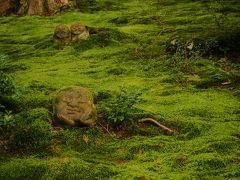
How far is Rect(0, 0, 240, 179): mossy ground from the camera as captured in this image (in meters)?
3.15

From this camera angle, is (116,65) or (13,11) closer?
(116,65)

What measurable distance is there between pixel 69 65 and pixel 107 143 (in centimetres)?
543

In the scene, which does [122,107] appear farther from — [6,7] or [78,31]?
[6,7]

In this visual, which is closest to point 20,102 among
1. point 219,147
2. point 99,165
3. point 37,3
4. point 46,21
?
point 99,165

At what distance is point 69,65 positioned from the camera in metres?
8.84

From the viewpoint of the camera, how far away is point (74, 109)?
4125 mm

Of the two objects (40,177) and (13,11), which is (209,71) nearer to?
(40,177)

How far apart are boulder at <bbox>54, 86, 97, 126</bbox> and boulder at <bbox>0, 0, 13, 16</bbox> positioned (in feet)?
65.9

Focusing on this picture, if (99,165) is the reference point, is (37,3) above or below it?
above

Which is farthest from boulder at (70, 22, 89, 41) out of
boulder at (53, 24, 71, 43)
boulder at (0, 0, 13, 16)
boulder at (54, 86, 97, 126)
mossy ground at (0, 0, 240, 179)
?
boulder at (0, 0, 13, 16)

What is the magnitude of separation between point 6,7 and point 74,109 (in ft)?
68.2

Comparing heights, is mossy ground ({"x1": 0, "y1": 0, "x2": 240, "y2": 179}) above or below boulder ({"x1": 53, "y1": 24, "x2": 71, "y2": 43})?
below

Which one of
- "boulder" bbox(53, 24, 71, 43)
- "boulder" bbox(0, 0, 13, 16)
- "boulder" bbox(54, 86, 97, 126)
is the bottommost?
"boulder" bbox(54, 86, 97, 126)

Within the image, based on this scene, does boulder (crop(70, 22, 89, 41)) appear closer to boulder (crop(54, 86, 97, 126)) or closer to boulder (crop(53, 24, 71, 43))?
boulder (crop(53, 24, 71, 43))
